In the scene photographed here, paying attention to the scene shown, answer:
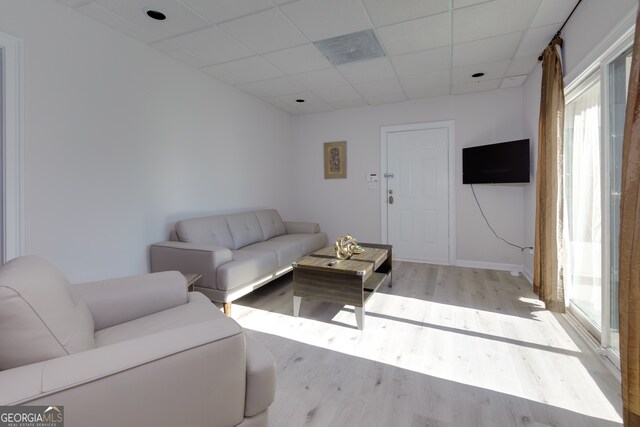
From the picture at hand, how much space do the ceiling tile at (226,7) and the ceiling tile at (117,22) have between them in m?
0.65

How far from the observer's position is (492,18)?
241 centimetres

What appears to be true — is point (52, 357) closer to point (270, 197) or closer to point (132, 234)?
point (132, 234)

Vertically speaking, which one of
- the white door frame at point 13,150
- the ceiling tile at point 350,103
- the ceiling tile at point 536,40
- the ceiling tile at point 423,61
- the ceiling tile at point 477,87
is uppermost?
the ceiling tile at point 350,103

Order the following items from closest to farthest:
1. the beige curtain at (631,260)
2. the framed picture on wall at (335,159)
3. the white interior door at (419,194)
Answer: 1. the beige curtain at (631,260)
2. the white interior door at (419,194)
3. the framed picture on wall at (335,159)

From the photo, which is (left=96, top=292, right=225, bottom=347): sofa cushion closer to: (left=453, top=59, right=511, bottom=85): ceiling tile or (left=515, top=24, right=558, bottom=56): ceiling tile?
(left=515, top=24, right=558, bottom=56): ceiling tile

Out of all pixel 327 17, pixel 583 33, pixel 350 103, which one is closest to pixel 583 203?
pixel 583 33

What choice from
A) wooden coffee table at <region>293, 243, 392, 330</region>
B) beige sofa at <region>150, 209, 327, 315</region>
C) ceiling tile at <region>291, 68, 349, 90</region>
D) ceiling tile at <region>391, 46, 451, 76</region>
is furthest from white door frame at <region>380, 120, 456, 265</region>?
wooden coffee table at <region>293, 243, 392, 330</region>

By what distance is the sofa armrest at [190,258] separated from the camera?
2.57 meters

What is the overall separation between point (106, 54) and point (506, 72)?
412 cm

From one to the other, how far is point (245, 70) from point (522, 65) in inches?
122

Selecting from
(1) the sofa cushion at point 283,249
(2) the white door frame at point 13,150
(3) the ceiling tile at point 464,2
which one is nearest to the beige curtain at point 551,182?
(3) the ceiling tile at point 464,2

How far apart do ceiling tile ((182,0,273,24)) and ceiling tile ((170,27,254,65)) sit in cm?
22

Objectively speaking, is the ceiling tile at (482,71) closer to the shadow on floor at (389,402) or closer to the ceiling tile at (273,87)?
the ceiling tile at (273,87)

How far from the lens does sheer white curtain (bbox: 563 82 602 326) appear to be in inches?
85.2
